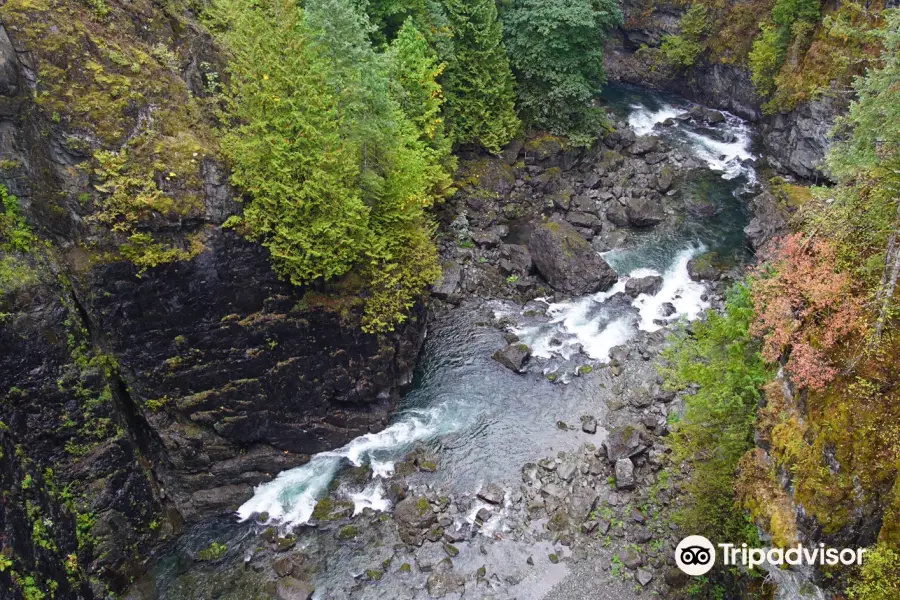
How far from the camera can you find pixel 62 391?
23406mm

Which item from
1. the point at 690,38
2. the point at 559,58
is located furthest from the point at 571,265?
the point at 690,38

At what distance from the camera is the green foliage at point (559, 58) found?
4447 centimetres

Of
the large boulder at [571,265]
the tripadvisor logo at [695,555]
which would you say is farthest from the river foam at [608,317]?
the tripadvisor logo at [695,555]

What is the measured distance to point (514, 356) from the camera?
113 feet

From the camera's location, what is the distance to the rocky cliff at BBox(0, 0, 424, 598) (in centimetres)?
2208

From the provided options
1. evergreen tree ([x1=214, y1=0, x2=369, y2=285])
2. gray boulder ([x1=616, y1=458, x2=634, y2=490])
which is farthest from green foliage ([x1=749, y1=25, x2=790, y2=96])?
evergreen tree ([x1=214, y1=0, x2=369, y2=285])

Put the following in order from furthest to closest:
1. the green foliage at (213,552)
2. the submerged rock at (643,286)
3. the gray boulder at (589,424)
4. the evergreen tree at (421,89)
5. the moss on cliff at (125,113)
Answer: the submerged rock at (643,286), the evergreen tree at (421,89), the gray boulder at (589,424), the green foliage at (213,552), the moss on cliff at (125,113)

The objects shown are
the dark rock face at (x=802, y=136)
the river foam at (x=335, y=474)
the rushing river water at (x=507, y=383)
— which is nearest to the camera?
the river foam at (x=335, y=474)

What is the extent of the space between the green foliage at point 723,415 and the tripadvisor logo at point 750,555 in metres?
0.54

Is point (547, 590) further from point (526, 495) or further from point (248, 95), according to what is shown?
point (248, 95)

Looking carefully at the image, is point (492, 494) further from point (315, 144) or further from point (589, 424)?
point (315, 144)

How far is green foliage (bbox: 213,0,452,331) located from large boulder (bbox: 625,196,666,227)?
68.0ft

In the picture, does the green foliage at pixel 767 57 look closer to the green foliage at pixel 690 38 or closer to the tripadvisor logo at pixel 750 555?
the green foliage at pixel 690 38

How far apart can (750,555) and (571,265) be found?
23342 millimetres
